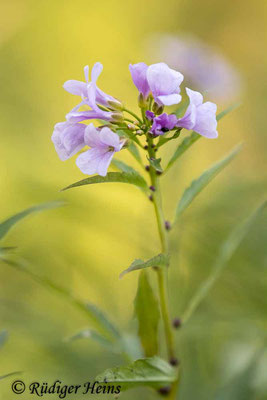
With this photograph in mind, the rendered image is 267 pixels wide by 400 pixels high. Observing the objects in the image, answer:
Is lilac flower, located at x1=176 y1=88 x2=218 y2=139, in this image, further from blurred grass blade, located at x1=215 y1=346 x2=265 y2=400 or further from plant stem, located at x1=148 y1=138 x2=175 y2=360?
blurred grass blade, located at x1=215 y1=346 x2=265 y2=400

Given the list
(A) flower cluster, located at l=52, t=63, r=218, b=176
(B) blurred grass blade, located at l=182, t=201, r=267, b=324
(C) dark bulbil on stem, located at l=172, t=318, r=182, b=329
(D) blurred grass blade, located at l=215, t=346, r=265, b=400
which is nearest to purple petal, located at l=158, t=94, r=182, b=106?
(A) flower cluster, located at l=52, t=63, r=218, b=176

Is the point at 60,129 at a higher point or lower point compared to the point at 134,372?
higher

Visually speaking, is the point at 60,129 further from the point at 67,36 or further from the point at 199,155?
the point at 67,36

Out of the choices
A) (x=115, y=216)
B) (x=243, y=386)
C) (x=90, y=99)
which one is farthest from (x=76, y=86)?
(x=115, y=216)

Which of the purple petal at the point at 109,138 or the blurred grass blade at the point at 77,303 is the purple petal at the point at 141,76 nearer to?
the purple petal at the point at 109,138

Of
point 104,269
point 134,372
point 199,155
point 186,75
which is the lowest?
point 104,269

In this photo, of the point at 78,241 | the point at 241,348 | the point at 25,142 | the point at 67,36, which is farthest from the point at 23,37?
the point at 241,348
